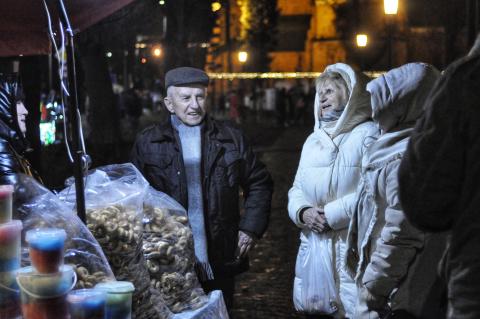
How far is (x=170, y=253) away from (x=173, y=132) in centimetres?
109

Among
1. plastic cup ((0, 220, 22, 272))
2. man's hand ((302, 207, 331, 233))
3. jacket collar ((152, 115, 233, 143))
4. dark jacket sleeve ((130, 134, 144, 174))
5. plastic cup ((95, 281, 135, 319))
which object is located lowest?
man's hand ((302, 207, 331, 233))

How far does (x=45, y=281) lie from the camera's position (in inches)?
112

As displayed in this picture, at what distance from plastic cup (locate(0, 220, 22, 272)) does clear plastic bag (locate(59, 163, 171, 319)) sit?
77 centimetres

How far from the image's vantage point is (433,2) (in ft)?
111

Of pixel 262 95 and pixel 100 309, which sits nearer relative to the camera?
pixel 100 309

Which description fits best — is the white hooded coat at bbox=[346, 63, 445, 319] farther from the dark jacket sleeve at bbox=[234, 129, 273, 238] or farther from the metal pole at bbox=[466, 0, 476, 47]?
the metal pole at bbox=[466, 0, 476, 47]

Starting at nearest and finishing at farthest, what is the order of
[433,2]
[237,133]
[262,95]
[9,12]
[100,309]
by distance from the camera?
[100,309], [9,12], [237,133], [433,2], [262,95]

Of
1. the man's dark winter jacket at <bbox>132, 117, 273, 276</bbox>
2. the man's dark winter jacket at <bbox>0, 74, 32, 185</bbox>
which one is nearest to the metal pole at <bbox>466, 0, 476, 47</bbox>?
the man's dark winter jacket at <bbox>132, 117, 273, 276</bbox>

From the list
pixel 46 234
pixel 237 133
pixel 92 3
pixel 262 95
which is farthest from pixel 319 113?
pixel 262 95

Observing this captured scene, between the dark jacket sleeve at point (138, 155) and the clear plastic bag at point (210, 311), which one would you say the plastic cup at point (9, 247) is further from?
the dark jacket sleeve at point (138, 155)

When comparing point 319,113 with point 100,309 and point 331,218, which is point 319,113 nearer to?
point 331,218

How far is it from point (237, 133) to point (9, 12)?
161cm

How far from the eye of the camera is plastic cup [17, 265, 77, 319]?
283cm

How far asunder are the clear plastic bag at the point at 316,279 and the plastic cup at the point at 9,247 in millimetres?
2374
